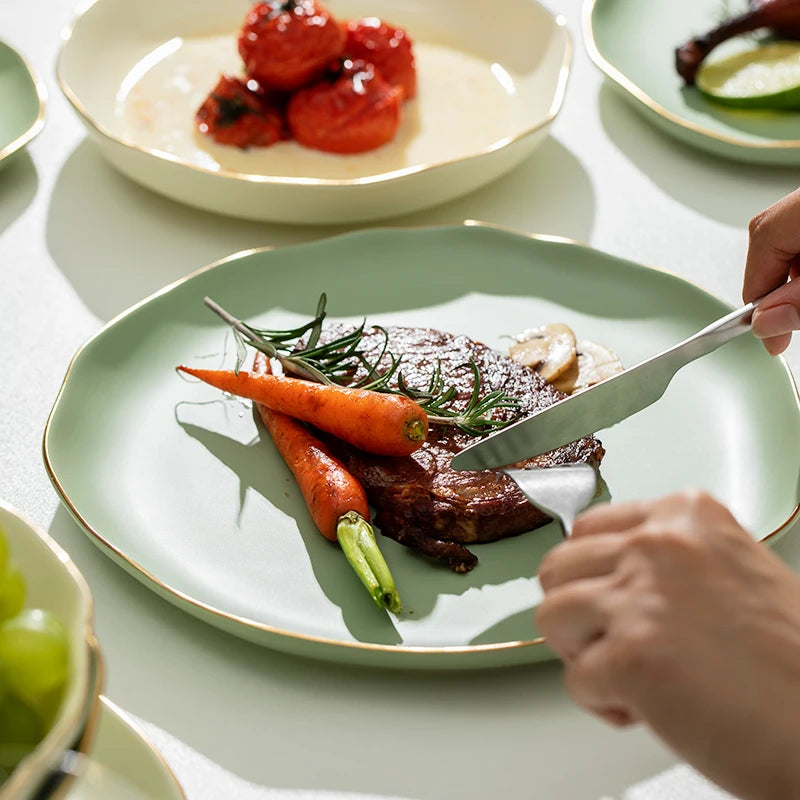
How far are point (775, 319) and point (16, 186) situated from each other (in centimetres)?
150

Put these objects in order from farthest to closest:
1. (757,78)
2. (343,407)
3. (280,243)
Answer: (757,78), (280,243), (343,407)

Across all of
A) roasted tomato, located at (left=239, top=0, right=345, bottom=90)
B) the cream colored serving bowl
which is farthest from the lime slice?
roasted tomato, located at (left=239, top=0, right=345, bottom=90)

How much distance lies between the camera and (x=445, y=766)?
1.10 meters

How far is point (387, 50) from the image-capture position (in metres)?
2.11

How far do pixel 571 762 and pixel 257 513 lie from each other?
19.8 inches

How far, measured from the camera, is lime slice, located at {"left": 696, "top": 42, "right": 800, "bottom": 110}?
6.95ft

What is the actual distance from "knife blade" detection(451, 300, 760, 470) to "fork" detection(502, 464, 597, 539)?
226mm

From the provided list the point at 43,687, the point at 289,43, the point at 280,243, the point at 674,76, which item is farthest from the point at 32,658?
the point at 674,76

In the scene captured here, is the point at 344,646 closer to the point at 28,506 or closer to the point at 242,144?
the point at 28,506

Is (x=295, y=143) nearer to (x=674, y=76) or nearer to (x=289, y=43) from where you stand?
(x=289, y=43)

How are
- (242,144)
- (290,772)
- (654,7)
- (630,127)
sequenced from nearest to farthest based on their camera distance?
(290,772) → (242,144) → (630,127) → (654,7)

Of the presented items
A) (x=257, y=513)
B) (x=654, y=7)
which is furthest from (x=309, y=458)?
(x=654, y=7)

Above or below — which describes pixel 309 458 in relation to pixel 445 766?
above

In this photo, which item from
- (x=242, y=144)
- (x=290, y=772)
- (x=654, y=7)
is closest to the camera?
(x=290, y=772)
